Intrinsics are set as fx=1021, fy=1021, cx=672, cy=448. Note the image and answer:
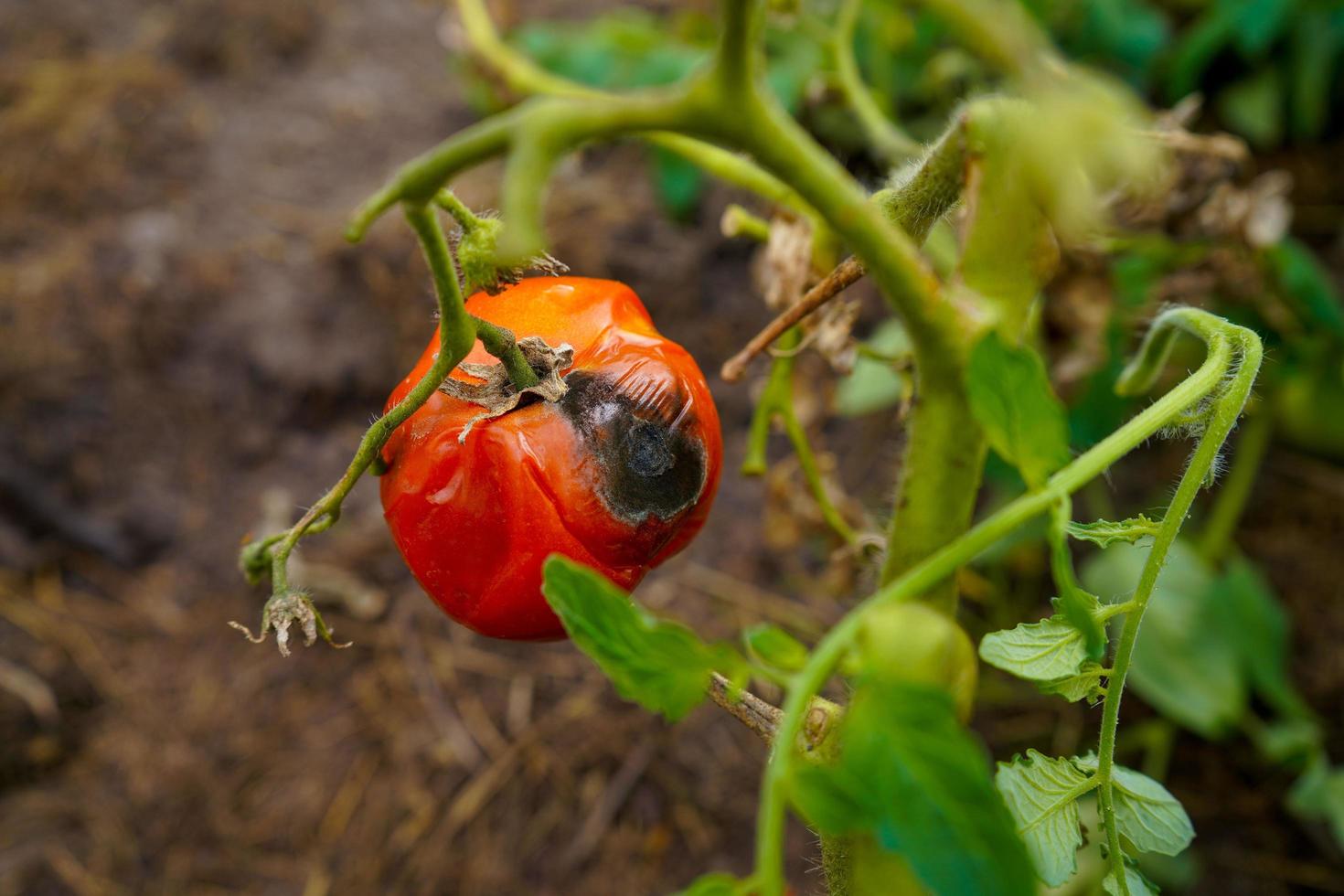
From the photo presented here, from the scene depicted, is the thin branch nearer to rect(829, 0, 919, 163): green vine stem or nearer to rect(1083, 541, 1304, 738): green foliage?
rect(829, 0, 919, 163): green vine stem

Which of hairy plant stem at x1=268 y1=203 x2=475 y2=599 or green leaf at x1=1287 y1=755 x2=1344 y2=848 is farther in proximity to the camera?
green leaf at x1=1287 y1=755 x2=1344 y2=848

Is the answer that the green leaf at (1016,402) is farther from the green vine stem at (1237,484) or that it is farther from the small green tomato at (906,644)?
the green vine stem at (1237,484)

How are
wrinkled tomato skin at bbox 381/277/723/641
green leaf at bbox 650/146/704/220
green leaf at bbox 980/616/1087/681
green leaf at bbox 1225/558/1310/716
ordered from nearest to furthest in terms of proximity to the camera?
green leaf at bbox 980/616/1087/681 < wrinkled tomato skin at bbox 381/277/723/641 < green leaf at bbox 1225/558/1310/716 < green leaf at bbox 650/146/704/220

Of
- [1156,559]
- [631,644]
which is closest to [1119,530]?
[1156,559]

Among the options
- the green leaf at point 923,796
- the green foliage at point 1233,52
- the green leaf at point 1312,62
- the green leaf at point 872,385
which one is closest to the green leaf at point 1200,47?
the green foliage at point 1233,52

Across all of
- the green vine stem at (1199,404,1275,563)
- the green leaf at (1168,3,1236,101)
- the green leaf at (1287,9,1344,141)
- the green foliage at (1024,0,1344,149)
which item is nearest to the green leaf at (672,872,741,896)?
the green vine stem at (1199,404,1275,563)

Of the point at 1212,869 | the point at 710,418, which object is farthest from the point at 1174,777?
the point at 710,418
